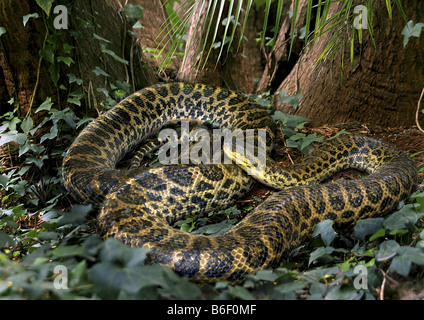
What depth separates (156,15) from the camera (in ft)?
34.2

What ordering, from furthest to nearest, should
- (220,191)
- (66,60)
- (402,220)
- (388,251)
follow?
(66,60) → (220,191) → (402,220) → (388,251)

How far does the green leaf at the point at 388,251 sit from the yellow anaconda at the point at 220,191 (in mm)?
981

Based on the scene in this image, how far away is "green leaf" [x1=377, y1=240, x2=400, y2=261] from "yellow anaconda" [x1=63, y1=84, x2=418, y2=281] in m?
0.98

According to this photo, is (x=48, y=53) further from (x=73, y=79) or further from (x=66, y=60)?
(x=73, y=79)

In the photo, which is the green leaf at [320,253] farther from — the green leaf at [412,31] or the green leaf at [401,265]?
the green leaf at [412,31]

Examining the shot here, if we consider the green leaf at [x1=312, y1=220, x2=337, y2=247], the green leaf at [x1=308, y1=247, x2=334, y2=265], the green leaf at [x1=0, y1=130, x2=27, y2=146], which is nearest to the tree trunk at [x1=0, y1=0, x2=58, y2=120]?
the green leaf at [x1=0, y1=130, x2=27, y2=146]

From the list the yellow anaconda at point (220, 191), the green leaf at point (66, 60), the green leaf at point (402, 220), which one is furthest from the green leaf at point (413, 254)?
the green leaf at point (66, 60)

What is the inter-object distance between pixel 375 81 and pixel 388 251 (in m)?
3.85

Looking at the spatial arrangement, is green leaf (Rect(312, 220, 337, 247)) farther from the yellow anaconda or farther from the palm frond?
the palm frond

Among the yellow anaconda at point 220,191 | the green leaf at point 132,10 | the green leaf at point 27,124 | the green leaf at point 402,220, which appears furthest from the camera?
the green leaf at point 132,10

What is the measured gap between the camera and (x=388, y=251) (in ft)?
8.74

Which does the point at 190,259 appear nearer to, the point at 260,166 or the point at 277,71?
the point at 260,166

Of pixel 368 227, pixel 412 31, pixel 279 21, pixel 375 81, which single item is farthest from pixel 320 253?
pixel 375 81

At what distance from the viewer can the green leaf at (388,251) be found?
260cm
